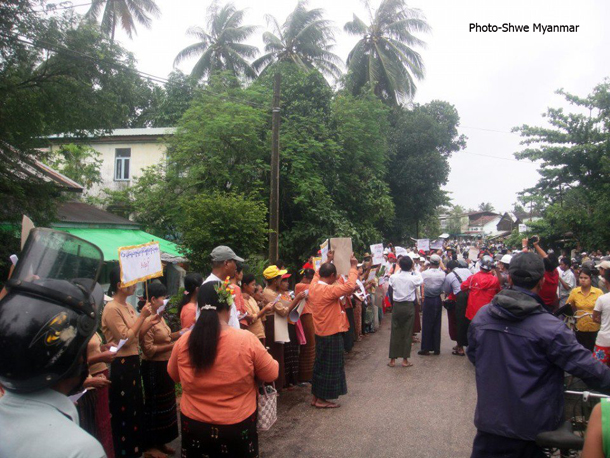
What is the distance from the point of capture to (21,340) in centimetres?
156

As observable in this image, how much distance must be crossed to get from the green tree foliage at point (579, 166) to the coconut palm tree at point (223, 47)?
1734 cm

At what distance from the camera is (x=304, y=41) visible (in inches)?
1123

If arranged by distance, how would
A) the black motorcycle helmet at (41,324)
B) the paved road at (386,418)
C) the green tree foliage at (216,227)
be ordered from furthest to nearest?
the green tree foliage at (216,227), the paved road at (386,418), the black motorcycle helmet at (41,324)

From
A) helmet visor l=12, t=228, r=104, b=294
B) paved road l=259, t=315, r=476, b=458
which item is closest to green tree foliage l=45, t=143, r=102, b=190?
paved road l=259, t=315, r=476, b=458

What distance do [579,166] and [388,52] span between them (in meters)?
13.9

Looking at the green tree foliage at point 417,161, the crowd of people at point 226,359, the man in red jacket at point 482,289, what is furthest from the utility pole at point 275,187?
the green tree foliage at point 417,161

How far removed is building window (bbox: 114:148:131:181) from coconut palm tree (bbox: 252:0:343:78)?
9967 millimetres

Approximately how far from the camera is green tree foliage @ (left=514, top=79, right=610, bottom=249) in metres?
19.0

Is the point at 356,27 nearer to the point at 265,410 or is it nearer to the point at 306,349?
the point at 306,349

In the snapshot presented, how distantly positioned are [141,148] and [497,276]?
17316mm

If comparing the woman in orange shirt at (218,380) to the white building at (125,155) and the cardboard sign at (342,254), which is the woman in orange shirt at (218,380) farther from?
the white building at (125,155)

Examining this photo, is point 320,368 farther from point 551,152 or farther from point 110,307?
point 551,152

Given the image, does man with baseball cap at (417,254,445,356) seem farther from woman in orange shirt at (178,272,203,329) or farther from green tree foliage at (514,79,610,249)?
green tree foliage at (514,79,610,249)

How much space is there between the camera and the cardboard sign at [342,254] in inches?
281
